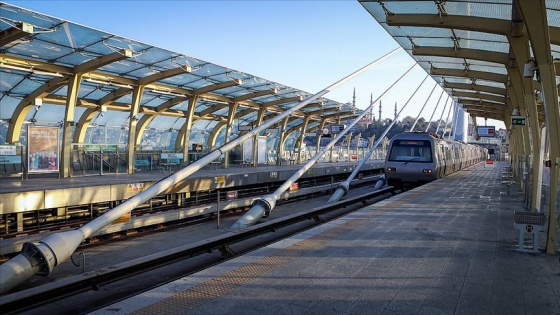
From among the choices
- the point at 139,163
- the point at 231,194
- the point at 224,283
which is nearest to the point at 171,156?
the point at 139,163

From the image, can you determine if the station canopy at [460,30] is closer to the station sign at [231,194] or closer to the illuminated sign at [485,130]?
the station sign at [231,194]

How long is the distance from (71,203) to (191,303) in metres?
8.21

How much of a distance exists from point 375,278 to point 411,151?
50.1 feet

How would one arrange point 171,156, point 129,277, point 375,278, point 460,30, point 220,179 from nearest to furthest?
point 375,278, point 129,277, point 460,30, point 220,179, point 171,156

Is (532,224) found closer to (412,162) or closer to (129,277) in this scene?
(129,277)

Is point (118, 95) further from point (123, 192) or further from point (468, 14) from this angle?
point (468, 14)

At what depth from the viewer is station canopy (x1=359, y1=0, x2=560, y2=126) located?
11219 mm

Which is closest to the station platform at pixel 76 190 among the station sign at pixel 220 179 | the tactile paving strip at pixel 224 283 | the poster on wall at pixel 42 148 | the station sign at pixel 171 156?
the station sign at pixel 220 179

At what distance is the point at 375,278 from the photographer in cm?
599

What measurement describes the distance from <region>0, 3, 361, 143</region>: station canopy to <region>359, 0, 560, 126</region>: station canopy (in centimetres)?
803

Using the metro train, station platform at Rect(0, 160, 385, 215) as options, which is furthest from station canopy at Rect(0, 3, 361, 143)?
the metro train

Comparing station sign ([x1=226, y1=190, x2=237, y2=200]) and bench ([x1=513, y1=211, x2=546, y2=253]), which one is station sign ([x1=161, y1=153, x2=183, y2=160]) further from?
bench ([x1=513, y1=211, x2=546, y2=253])

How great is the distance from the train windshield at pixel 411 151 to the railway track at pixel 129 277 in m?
9.48

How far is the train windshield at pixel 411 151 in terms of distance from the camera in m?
20.1
